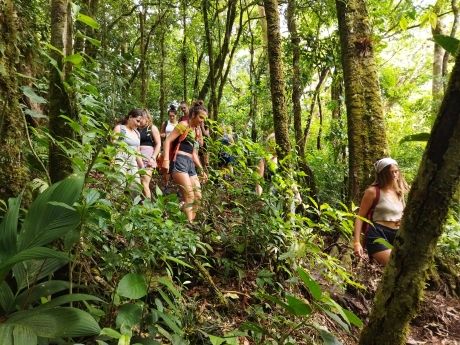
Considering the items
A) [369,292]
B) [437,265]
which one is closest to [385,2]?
[437,265]

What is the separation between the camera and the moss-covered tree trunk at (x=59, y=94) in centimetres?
249

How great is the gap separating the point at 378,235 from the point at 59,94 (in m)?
3.31

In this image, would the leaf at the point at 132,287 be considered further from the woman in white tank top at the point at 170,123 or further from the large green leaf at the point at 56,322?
the woman in white tank top at the point at 170,123

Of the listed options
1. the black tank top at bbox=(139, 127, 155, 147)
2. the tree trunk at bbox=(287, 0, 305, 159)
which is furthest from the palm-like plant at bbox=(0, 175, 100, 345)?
the tree trunk at bbox=(287, 0, 305, 159)

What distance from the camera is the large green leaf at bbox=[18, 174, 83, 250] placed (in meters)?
2.01

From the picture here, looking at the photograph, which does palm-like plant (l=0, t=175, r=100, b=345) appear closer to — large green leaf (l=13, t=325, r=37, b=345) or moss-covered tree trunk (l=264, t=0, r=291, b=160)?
large green leaf (l=13, t=325, r=37, b=345)

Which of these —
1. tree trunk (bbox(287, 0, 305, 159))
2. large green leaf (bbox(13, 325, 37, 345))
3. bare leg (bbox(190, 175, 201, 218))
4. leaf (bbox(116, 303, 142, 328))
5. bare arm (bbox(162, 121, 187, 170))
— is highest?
tree trunk (bbox(287, 0, 305, 159))

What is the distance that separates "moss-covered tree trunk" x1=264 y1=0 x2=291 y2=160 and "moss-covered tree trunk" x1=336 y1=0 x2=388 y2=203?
4.16 ft

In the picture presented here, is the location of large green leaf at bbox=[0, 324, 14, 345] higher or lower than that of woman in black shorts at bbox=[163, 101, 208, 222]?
lower

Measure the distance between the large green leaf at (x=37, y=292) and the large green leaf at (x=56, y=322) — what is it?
0.60 feet

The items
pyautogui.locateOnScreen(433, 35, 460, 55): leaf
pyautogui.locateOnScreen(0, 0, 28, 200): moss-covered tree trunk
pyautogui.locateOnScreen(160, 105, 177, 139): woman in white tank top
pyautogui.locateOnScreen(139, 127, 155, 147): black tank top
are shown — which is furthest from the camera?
pyautogui.locateOnScreen(160, 105, 177, 139): woman in white tank top

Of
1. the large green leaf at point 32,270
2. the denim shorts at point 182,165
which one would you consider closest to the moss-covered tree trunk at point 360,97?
the denim shorts at point 182,165

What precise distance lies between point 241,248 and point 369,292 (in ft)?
5.35

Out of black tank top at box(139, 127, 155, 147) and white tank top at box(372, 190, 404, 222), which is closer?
white tank top at box(372, 190, 404, 222)
